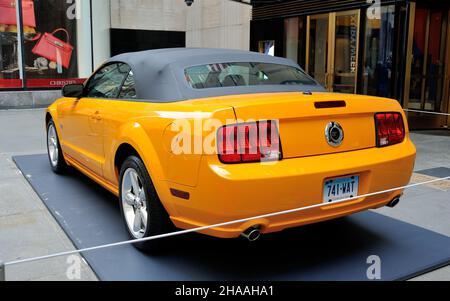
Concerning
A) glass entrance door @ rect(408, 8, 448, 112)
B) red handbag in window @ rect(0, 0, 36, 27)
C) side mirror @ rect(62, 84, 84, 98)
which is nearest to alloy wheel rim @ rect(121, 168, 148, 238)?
side mirror @ rect(62, 84, 84, 98)

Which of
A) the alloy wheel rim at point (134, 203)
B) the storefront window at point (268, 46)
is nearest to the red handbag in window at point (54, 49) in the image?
the storefront window at point (268, 46)

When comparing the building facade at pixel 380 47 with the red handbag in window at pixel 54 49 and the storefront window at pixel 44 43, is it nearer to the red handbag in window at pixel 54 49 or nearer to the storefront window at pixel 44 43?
the storefront window at pixel 44 43

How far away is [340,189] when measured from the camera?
3.26m

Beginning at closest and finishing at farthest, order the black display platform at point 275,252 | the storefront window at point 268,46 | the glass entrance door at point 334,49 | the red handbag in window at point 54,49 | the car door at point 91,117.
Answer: the black display platform at point 275,252
the car door at point 91,117
the glass entrance door at point 334,49
the storefront window at point 268,46
the red handbag in window at point 54,49

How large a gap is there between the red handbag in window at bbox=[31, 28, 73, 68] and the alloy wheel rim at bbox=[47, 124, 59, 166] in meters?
8.86

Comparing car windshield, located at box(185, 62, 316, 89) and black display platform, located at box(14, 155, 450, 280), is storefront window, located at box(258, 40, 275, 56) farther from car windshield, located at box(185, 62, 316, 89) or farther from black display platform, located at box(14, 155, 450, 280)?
black display platform, located at box(14, 155, 450, 280)

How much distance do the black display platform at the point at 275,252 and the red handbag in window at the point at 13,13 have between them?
34.7ft

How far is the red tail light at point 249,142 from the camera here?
298 cm

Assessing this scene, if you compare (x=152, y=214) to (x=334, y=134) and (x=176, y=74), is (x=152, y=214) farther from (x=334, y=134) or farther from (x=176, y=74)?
(x=334, y=134)

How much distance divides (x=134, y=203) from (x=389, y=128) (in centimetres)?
201

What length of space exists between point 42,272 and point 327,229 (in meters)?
2.34

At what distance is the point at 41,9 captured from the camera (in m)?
14.0

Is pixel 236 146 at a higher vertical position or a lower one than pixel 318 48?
lower

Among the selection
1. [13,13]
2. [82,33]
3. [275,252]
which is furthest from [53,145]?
[82,33]
